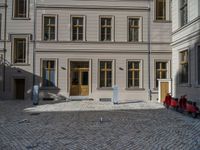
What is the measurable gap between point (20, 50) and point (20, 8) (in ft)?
11.5

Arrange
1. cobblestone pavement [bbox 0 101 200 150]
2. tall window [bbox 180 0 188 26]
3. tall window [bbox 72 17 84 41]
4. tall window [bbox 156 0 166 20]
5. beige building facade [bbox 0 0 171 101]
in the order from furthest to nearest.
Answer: tall window [bbox 156 0 166 20] → tall window [bbox 72 17 84 41] → beige building facade [bbox 0 0 171 101] → tall window [bbox 180 0 188 26] → cobblestone pavement [bbox 0 101 200 150]

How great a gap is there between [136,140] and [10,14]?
16.2 metres

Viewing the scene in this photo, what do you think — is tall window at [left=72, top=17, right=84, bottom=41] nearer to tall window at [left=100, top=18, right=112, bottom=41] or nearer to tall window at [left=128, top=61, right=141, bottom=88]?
tall window at [left=100, top=18, right=112, bottom=41]

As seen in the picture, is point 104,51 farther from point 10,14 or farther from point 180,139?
point 180,139

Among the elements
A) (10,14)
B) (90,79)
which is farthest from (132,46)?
(10,14)

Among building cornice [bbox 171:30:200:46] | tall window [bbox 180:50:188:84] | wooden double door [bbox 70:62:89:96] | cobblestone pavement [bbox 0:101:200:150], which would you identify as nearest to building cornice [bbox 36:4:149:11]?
wooden double door [bbox 70:62:89:96]

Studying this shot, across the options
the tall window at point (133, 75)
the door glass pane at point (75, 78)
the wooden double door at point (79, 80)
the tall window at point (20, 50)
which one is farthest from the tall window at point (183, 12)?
the tall window at point (20, 50)

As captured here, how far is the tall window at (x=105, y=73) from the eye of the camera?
753 inches

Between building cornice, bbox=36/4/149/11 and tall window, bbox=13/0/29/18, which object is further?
tall window, bbox=13/0/29/18

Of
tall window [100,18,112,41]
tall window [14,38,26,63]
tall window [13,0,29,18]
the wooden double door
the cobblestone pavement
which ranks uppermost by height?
tall window [13,0,29,18]

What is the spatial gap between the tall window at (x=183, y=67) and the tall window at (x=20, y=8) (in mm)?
12754

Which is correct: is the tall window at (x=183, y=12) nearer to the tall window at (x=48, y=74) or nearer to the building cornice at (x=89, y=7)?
the building cornice at (x=89, y=7)

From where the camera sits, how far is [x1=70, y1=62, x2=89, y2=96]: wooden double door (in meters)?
19.1

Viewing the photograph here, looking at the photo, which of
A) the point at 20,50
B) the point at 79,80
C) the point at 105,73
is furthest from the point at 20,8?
the point at 105,73
